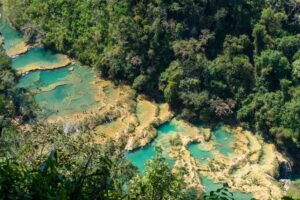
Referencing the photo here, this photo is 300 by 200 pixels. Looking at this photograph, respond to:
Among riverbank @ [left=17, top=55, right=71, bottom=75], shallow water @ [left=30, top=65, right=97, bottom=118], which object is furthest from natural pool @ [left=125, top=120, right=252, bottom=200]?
riverbank @ [left=17, top=55, right=71, bottom=75]

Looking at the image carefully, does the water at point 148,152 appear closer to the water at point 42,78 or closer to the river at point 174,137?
the river at point 174,137

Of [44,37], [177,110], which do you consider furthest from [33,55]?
[177,110]

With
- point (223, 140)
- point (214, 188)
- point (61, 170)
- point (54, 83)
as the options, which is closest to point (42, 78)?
point (54, 83)

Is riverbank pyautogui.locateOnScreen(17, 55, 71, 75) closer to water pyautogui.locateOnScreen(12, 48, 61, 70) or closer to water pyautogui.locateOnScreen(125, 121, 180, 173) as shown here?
water pyautogui.locateOnScreen(12, 48, 61, 70)

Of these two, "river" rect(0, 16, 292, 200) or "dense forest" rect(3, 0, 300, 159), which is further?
"dense forest" rect(3, 0, 300, 159)

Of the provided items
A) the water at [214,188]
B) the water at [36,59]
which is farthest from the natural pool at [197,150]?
the water at [36,59]

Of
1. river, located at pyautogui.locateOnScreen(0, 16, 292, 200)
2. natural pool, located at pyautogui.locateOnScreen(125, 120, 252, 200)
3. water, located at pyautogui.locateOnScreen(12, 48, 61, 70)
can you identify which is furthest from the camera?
water, located at pyautogui.locateOnScreen(12, 48, 61, 70)

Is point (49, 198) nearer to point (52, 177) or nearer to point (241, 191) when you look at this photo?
point (52, 177)
